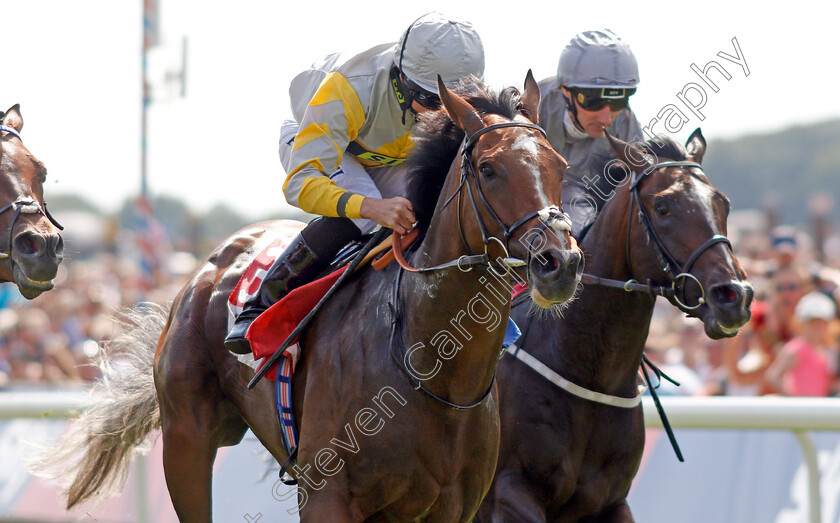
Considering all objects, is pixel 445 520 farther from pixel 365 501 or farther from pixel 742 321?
pixel 742 321

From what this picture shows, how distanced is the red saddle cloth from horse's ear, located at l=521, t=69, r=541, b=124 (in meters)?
0.94

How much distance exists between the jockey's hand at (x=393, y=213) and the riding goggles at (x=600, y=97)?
1.31 m

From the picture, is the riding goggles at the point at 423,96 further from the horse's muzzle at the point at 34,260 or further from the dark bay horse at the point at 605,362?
the horse's muzzle at the point at 34,260

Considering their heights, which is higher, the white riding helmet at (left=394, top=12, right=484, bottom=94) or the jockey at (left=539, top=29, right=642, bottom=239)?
the white riding helmet at (left=394, top=12, right=484, bottom=94)

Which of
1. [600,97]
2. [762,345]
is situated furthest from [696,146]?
[762,345]

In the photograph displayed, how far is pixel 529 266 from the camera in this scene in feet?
9.62

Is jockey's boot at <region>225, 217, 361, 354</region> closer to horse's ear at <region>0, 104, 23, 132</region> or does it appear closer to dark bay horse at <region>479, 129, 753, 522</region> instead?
dark bay horse at <region>479, 129, 753, 522</region>

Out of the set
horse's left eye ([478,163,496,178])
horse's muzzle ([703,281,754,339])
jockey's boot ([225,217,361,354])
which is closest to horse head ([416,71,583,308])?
horse's left eye ([478,163,496,178])

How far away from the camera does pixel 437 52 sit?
3.59 meters

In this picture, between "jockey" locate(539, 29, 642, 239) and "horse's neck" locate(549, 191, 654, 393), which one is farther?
"jockey" locate(539, 29, 642, 239)

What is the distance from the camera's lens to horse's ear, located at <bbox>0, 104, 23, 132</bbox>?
408cm

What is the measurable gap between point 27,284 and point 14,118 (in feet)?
3.06

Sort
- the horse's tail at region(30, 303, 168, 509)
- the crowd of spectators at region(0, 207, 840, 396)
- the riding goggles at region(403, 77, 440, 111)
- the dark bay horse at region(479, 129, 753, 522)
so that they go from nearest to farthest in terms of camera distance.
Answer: the riding goggles at region(403, 77, 440, 111) < the dark bay horse at region(479, 129, 753, 522) < the horse's tail at region(30, 303, 168, 509) < the crowd of spectators at region(0, 207, 840, 396)

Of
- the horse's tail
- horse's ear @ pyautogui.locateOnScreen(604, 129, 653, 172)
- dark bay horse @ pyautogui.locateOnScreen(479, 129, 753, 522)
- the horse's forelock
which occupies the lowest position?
the horse's tail
